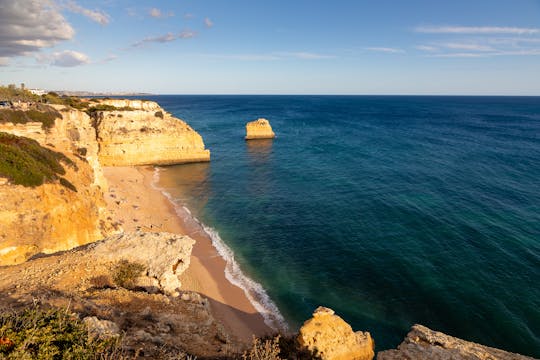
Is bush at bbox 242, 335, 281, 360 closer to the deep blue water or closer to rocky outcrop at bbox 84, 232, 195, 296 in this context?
rocky outcrop at bbox 84, 232, 195, 296

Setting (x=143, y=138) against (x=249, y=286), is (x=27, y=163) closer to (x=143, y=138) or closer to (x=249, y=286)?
(x=249, y=286)

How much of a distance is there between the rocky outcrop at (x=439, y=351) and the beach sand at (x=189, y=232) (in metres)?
8.52

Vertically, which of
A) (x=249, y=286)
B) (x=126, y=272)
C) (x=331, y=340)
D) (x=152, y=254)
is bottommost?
(x=249, y=286)

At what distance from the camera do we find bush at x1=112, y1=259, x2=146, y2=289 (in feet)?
50.7

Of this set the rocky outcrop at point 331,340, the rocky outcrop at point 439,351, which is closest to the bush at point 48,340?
the rocky outcrop at point 331,340

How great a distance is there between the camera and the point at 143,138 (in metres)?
52.8

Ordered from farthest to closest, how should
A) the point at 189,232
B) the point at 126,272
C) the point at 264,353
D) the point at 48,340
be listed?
the point at 189,232, the point at 126,272, the point at 264,353, the point at 48,340

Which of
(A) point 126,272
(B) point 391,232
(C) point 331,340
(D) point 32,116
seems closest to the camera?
(C) point 331,340

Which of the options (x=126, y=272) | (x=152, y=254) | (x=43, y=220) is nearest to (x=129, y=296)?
(x=126, y=272)

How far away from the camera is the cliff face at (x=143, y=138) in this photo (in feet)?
166

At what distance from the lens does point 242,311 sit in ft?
66.3

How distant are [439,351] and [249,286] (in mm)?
13738

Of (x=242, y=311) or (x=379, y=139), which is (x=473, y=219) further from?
(x=379, y=139)

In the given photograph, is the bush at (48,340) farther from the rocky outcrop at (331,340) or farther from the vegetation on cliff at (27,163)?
the vegetation on cliff at (27,163)
